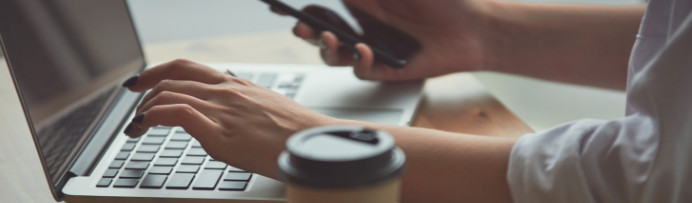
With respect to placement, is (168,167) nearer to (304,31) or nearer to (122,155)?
(122,155)

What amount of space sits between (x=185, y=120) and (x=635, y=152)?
13.8 inches

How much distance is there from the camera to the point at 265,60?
3.30 feet

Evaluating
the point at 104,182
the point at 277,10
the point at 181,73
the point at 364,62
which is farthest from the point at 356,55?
the point at 104,182

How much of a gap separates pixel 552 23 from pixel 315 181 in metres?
0.71

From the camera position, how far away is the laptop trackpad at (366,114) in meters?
0.62

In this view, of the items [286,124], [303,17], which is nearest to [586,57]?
[303,17]

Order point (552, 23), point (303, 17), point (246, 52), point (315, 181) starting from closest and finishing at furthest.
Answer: point (315, 181), point (303, 17), point (552, 23), point (246, 52)

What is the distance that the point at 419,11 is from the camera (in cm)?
82

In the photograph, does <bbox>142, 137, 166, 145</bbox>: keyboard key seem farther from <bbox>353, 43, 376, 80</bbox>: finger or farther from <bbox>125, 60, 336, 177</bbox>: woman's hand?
<bbox>353, 43, 376, 80</bbox>: finger

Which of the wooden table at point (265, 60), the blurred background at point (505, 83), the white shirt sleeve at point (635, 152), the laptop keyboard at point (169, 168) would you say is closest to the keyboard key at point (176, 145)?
the laptop keyboard at point (169, 168)

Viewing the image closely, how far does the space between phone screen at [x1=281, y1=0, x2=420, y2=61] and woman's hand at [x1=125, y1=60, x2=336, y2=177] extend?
0.84 ft

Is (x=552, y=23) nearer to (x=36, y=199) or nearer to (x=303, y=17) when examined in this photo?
(x=303, y=17)

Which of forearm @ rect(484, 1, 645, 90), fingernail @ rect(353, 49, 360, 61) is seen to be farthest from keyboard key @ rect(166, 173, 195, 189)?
forearm @ rect(484, 1, 645, 90)

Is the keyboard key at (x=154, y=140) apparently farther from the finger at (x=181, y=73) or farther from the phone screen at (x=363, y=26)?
the phone screen at (x=363, y=26)
